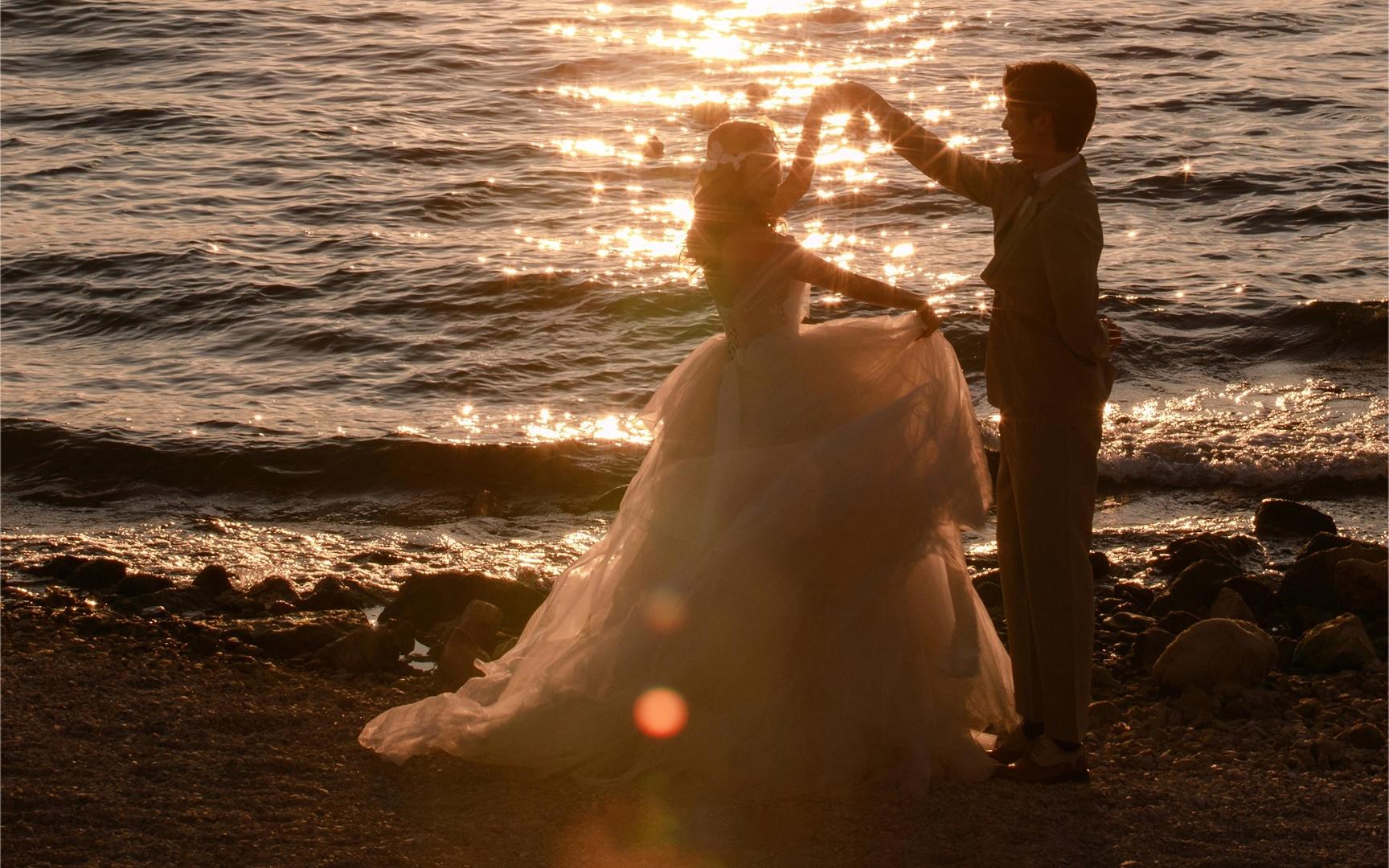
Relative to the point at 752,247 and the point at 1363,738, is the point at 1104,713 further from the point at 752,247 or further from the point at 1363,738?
the point at 752,247

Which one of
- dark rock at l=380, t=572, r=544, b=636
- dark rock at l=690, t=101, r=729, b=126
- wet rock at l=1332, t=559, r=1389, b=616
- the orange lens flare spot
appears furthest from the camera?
dark rock at l=690, t=101, r=729, b=126

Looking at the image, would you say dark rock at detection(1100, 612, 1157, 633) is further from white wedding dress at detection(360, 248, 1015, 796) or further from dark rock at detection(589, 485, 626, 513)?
dark rock at detection(589, 485, 626, 513)

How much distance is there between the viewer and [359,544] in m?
9.17

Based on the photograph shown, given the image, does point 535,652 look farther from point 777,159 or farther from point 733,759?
point 777,159

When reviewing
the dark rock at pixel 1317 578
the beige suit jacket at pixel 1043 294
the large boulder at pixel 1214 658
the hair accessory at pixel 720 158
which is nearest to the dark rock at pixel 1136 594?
the dark rock at pixel 1317 578

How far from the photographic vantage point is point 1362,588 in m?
7.12

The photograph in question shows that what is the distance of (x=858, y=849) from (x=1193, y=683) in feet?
7.18

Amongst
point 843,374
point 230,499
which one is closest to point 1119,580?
point 843,374

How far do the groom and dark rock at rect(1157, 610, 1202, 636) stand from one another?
1887 millimetres

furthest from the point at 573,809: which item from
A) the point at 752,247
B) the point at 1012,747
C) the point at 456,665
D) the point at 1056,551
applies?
the point at 752,247

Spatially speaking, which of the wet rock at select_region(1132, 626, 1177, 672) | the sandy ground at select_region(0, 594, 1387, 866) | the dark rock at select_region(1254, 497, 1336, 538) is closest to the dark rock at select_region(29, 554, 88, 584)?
the sandy ground at select_region(0, 594, 1387, 866)

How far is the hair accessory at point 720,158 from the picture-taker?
5344 millimetres

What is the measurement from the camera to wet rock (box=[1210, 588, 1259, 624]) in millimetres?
6988

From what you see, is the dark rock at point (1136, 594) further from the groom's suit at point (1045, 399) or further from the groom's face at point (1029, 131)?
the groom's face at point (1029, 131)
